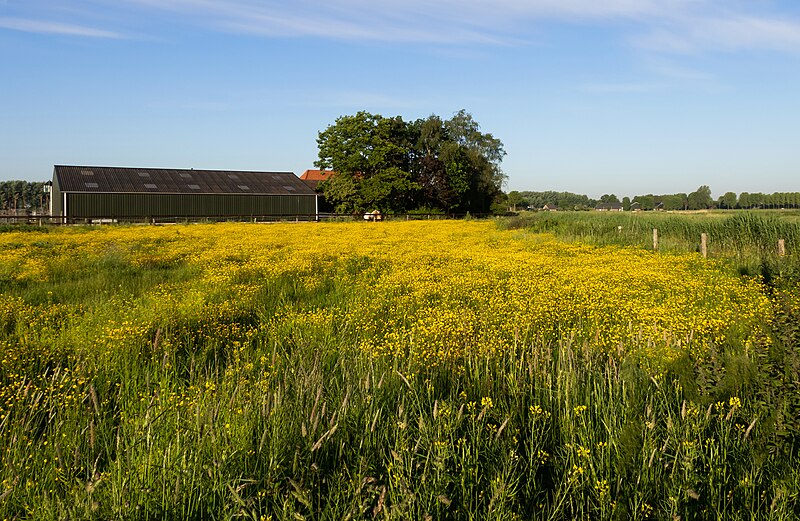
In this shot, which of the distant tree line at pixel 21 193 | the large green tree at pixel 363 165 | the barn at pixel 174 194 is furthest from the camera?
the distant tree line at pixel 21 193

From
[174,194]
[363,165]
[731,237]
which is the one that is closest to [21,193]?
[174,194]

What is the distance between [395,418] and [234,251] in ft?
48.0

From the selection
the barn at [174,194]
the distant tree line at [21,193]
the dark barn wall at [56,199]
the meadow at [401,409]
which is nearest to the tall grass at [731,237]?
the meadow at [401,409]

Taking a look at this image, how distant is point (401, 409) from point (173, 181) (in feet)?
188

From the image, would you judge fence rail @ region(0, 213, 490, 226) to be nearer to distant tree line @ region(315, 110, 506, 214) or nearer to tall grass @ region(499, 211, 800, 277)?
distant tree line @ region(315, 110, 506, 214)

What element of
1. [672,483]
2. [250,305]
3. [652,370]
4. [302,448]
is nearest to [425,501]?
[302,448]

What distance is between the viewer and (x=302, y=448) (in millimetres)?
3109

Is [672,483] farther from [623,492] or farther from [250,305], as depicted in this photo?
[250,305]

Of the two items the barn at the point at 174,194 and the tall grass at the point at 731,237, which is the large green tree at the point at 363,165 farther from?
the tall grass at the point at 731,237

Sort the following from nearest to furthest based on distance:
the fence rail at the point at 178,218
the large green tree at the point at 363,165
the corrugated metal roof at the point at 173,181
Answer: the fence rail at the point at 178,218 → the corrugated metal roof at the point at 173,181 → the large green tree at the point at 363,165

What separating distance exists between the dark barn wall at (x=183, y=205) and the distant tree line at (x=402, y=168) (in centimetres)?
516

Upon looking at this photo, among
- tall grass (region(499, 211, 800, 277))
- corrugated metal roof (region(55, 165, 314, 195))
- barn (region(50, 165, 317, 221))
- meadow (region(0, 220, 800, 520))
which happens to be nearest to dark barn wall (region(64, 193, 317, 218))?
barn (region(50, 165, 317, 221))

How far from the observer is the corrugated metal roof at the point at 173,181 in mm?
50438

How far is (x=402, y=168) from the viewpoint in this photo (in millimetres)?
69562
